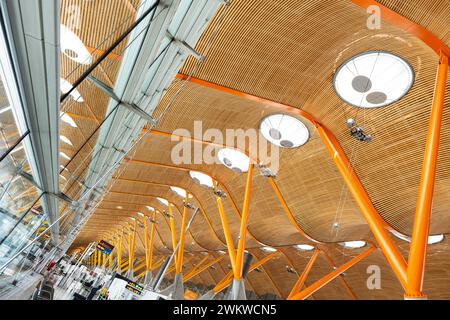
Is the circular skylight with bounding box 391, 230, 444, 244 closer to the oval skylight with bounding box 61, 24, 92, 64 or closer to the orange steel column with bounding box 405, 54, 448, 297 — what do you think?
the orange steel column with bounding box 405, 54, 448, 297

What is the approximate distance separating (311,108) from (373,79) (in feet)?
11.7

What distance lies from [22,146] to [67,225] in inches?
1474

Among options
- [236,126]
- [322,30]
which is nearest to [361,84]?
[322,30]

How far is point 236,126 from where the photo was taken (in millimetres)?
22547

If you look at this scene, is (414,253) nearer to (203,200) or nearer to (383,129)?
(383,129)

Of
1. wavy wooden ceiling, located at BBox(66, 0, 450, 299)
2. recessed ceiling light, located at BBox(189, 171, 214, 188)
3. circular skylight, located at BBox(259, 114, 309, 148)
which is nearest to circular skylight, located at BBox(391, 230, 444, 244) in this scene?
wavy wooden ceiling, located at BBox(66, 0, 450, 299)

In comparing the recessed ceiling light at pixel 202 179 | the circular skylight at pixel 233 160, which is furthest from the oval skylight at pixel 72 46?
the recessed ceiling light at pixel 202 179

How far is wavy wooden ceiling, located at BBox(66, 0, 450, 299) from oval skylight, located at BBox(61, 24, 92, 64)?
0.31 m

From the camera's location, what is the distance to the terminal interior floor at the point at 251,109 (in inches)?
315

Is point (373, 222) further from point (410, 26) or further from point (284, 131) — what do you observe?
point (284, 131)

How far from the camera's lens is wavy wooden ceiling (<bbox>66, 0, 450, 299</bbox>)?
1285 cm

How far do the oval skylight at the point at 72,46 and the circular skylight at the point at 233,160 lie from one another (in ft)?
53.5

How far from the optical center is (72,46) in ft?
45.8

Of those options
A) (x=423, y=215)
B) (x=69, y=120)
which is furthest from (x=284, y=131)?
(x=69, y=120)
